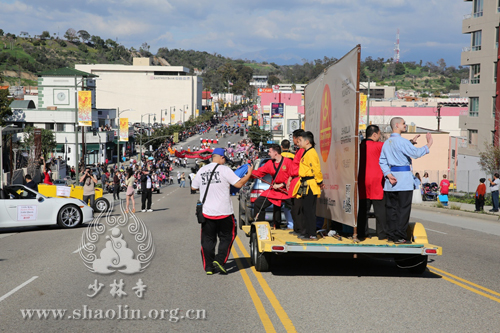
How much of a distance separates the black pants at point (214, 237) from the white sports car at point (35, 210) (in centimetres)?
862

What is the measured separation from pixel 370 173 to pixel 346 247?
142 cm

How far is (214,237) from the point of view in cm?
871

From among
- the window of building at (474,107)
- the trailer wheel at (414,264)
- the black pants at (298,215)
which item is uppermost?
the window of building at (474,107)

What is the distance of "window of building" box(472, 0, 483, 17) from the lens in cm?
4383

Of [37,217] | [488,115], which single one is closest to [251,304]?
[37,217]

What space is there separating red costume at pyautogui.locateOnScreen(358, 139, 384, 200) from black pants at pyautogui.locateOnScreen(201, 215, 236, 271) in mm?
2209

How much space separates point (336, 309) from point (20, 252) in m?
7.70

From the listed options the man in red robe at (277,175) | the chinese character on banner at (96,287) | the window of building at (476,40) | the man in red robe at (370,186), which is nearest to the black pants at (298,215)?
the man in red robe at (277,175)

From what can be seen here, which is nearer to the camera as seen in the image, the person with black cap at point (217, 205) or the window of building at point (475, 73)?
the person with black cap at point (217, 205)

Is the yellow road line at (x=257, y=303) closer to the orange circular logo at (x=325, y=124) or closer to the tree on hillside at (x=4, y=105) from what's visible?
the orange circular logo at (x=325, y=124)

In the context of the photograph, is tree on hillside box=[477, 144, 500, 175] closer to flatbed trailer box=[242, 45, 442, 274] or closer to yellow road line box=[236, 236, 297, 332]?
flatbed trailer box=[242, 45, 442, 274]

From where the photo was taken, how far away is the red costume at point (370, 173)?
8.80m

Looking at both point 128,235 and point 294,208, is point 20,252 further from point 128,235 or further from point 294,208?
point 294,208

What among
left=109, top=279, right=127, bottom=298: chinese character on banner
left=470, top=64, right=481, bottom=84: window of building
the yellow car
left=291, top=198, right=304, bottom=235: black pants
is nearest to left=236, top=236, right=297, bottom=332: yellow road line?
left=291, top=198, right=304, bottom=235: black pants
